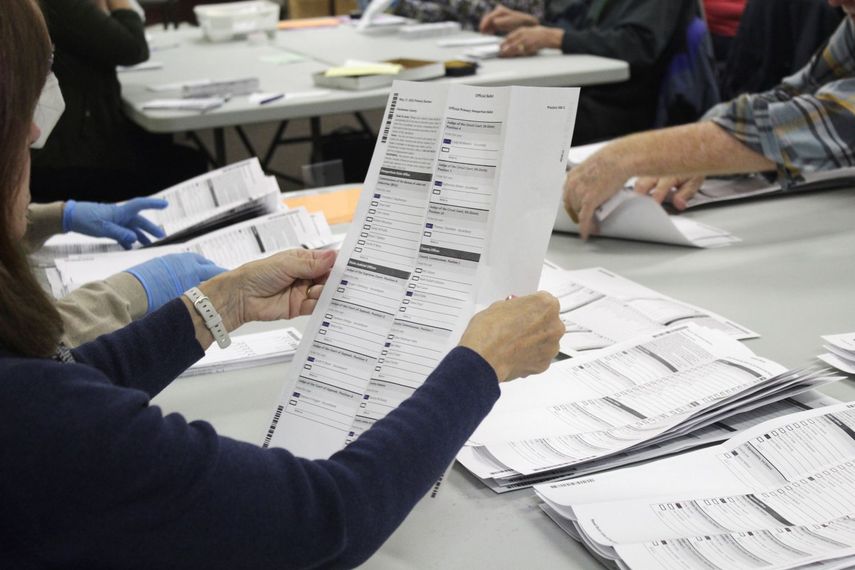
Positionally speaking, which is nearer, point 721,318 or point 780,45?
point 721,318

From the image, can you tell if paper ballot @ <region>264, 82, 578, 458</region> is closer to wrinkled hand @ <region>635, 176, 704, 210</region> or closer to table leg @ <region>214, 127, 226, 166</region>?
wrinkled hand @ <region>635, 176, 704, 210</region>

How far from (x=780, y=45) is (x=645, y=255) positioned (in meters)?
1.54

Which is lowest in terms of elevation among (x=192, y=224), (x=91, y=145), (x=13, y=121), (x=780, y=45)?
(x=91, y=145)

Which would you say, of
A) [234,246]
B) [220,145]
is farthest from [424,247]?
[220,145]

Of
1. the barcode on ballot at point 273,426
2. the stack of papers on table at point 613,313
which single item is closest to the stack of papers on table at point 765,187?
the stack of papers on table at point 613,313

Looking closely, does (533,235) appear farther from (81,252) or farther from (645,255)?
(81,252)

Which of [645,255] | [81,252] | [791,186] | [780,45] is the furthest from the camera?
[780,45]

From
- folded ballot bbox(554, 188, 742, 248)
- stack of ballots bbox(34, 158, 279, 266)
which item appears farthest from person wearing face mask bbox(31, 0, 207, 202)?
folded ballot bbox(554, 188, 742, 248)

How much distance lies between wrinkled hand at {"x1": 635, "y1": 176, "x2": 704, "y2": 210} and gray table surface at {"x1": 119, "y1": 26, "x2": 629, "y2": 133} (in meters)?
1.15

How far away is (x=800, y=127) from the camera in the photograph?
176 cm

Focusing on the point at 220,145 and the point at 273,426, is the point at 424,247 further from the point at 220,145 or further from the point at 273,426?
the point at 220,145

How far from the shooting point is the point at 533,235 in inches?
39.1

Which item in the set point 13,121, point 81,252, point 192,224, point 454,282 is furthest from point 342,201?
point 13,121

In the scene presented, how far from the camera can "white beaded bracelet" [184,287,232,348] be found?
1.11 m
